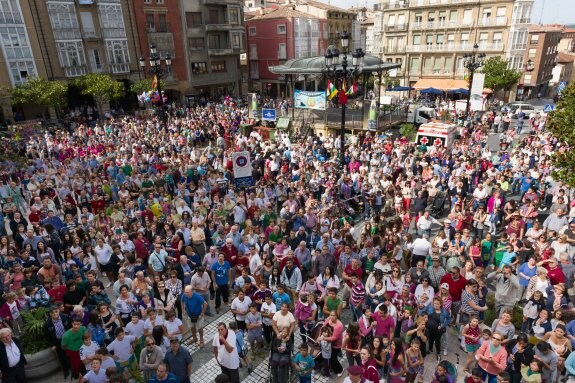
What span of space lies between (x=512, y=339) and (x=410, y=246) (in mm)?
3405

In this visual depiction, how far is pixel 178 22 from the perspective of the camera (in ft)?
139

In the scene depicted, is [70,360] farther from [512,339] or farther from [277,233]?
[512,339]

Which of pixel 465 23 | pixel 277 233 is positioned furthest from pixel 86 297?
pixel 465 23

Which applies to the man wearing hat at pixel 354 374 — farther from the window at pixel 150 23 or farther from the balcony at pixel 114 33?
the window at pixel 150 23

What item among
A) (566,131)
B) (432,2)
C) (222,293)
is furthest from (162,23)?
(566,131)

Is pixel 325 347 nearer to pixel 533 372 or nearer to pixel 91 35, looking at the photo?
pixel 533 372

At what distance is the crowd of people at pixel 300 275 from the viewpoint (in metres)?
6.44

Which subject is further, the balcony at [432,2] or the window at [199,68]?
the balcony at [432,2]

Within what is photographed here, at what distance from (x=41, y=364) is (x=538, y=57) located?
5904 cm

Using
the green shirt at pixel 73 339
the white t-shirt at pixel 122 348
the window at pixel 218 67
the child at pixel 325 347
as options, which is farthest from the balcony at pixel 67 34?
the child at pixel 325 347

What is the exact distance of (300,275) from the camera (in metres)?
8.32

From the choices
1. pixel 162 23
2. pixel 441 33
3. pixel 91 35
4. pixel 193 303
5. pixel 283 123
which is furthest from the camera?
pixel 441 33

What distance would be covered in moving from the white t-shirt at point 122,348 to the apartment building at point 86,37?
114ft

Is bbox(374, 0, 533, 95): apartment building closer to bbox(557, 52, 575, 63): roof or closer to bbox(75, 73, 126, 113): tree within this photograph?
bbox(557, 52, 575, 63): roof
